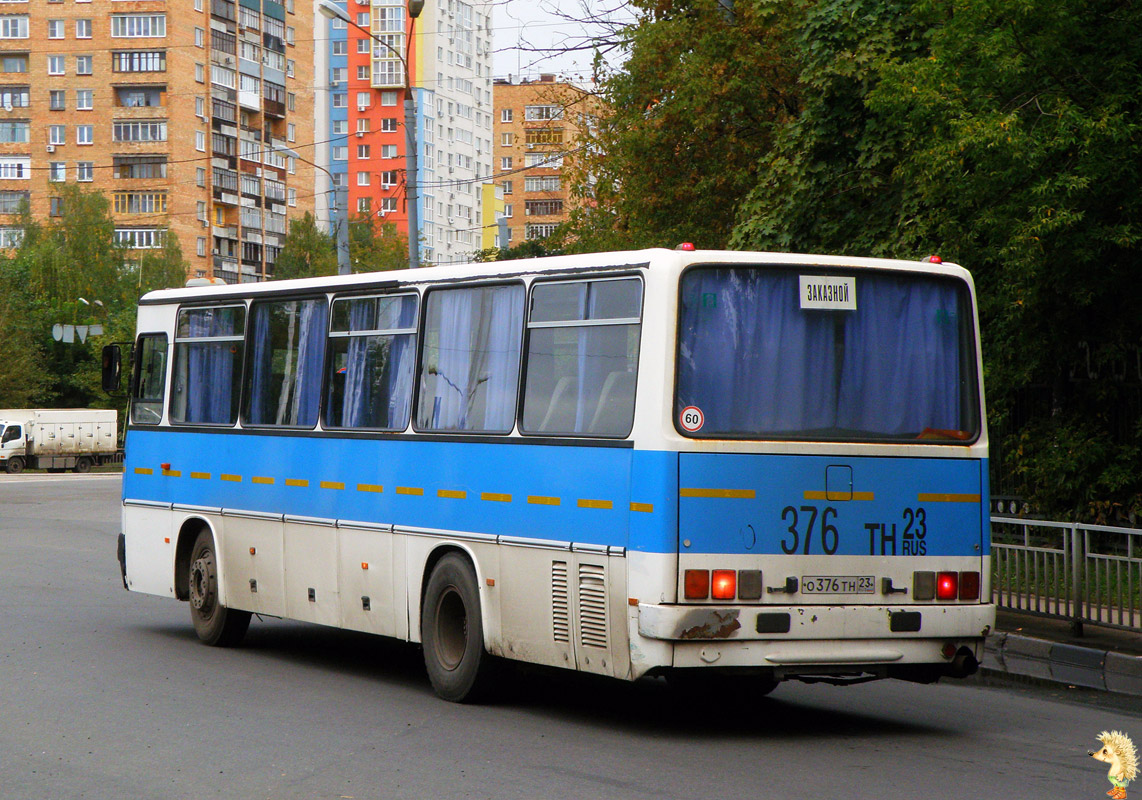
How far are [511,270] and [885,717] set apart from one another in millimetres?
3754

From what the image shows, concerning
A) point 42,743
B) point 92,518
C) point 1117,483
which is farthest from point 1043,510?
point 92,518

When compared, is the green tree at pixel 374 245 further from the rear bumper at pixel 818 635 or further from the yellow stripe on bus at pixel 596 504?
the rear bumper at pixel 818 635

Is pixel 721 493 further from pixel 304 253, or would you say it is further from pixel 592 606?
pixel 304 253

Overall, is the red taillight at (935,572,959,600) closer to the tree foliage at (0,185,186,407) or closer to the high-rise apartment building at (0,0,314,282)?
the tree foliage at (0,185,186,407)

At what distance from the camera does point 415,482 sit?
11023 millimetres

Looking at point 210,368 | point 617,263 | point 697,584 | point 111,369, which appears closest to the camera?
point 697,584

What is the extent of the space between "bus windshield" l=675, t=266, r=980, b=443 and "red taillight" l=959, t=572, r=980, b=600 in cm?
83

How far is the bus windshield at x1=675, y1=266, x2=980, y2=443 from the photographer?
908 centimetres

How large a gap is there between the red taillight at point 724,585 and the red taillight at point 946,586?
138 centimetres

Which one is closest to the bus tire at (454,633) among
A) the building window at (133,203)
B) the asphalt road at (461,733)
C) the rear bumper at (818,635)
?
the asphalt road at (461,733)

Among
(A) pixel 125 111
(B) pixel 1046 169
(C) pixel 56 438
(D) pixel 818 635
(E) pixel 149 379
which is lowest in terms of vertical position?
(C) pixel 56 438

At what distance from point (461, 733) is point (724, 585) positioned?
1.77 m

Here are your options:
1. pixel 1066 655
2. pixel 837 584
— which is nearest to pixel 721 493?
pixel 837 584

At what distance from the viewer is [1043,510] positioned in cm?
1978
